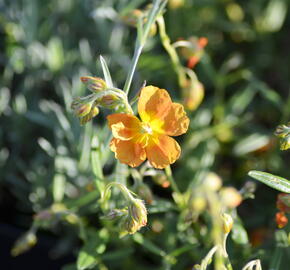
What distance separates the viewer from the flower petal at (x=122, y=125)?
3.35 ft

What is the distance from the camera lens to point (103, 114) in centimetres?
197

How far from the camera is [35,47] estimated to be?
76.0 inches

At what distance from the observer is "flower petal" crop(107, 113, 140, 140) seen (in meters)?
1.02

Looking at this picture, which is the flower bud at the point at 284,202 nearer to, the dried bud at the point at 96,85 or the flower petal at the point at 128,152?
the flower petal at the point at 128,152

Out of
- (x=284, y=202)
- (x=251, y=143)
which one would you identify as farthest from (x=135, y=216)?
(x=251, y=143)

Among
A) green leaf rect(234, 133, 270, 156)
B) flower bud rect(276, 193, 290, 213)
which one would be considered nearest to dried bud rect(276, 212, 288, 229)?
flower bud rect(276, 193, 290, 213)

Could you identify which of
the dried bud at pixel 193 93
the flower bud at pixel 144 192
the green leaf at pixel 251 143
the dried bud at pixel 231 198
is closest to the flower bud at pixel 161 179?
the flower bud at pixel 144 192

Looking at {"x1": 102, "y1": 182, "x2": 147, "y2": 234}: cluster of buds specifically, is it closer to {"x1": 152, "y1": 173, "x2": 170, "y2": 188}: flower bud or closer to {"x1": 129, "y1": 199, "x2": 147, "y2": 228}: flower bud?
{"x1": 129, "y1": 199, "x2": 147, "y2": 228}: flower bud

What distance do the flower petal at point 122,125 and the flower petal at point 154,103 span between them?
0.03 metres

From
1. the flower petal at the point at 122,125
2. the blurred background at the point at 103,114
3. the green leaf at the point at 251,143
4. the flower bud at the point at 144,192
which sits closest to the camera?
the flower petal at the point at 122,125

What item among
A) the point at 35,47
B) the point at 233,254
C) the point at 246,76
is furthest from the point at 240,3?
the point at 233,254

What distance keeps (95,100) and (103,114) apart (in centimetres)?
92

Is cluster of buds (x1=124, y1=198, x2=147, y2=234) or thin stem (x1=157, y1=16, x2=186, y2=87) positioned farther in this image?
thin stem (x1=157, y1=16, x2=186, y2=87)

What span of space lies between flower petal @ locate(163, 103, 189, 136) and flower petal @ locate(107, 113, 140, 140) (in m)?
0.08
